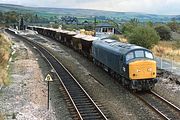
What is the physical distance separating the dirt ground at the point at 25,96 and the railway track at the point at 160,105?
4.81 meters

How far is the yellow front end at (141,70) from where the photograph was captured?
19703 millimetres

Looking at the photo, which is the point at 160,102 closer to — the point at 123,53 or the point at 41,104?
the point at 123,53

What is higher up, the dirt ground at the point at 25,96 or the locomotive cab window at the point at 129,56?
the locomotive cab window at the point at 129,56

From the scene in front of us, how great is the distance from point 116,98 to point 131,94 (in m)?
1.17

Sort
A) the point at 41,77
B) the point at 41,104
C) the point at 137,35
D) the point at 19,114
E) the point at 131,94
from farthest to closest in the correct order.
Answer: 1. the point at 137,35
2. the point at 41,77
3. the point at 131,94
4. the point at 41,104
5. the point at 19,114

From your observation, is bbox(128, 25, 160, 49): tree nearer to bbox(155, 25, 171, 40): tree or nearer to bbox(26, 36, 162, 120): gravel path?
bbox(26, 36, 162, 120): gravel path

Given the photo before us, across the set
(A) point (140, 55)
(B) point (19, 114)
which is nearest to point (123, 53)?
(A) point (140, 55)

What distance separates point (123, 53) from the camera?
20.6 m

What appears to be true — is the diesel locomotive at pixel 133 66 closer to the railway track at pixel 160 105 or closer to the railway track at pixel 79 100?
the railway track at pixel 160 105

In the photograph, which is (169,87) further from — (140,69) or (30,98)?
(30,98)

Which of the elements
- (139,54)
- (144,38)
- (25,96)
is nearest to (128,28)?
(144,38)

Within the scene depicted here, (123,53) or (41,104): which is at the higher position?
(123,53)

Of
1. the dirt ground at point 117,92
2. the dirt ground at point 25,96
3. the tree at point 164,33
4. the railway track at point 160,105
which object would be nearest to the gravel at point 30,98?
the dirt ground at point 25,96

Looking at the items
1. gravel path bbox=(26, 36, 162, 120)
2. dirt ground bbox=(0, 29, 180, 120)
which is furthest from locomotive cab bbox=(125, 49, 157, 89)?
gravel path bbox=(26, 36, 162, 120)
